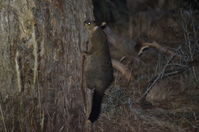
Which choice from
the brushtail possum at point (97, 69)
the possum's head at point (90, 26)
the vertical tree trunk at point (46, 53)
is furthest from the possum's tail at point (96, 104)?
the possum's head at point (90, 26)

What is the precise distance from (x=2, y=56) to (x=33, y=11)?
0.49m

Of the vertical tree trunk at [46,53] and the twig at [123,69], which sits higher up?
the vertical tree trunk at [46,53]

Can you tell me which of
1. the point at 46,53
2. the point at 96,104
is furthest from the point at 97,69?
the point at 46,53

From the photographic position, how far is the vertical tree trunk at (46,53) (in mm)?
3328

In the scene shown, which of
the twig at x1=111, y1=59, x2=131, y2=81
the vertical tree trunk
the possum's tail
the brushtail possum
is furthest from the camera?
the twig at x1=111, y1=59, x2=131, y2=81

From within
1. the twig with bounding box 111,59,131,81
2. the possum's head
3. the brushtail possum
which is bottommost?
the twig with bounding box 111,59,131,81

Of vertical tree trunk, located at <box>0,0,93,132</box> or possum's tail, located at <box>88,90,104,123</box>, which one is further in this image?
possum's tail, located at <box>88,90,104,123</box>

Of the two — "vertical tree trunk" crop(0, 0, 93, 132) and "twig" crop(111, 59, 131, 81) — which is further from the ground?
"vertical tree trunk" crop(0, 0, 93, 132)

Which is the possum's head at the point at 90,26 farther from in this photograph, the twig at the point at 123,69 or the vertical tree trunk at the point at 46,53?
the twig at the point at 123,69

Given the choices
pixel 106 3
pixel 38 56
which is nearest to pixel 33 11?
pixel 38 56

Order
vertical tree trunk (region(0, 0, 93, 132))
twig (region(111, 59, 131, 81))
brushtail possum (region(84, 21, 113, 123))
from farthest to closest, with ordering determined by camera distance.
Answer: twig (region(111, 59, 131, 81)) → brushtail possum (region(84, 21, 113, 123)) → vertical tree trunk (region(0, 0, 93, 132))

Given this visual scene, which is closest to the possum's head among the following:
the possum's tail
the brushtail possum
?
the brushtail possum

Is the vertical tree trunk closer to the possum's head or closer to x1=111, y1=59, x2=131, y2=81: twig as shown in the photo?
the possum's head

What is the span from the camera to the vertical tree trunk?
3.33 metres
